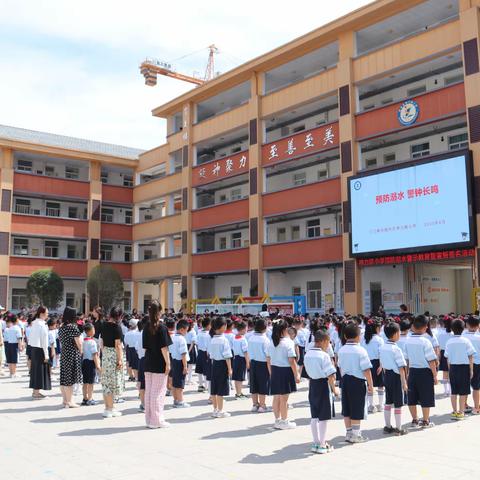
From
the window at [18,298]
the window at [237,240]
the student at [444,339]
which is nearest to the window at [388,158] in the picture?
the window at [237,240]

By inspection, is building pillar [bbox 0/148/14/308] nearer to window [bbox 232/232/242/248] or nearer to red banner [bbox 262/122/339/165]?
window [bbox 232/232/242/248]

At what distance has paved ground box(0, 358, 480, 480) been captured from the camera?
251 inches

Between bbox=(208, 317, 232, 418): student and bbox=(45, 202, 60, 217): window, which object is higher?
bbox=(45, 202, 60, 217): window

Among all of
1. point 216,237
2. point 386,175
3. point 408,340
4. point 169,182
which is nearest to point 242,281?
point 216,237

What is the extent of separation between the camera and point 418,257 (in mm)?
23500

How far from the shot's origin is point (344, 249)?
88.0ft

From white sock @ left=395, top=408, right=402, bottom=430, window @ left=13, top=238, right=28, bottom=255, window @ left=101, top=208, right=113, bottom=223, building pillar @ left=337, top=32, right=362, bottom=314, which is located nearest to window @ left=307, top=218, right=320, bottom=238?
building pillar @ left=337, top=32, right=362, bottom=314

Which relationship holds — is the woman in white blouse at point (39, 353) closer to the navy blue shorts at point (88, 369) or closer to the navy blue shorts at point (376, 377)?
the navy blue shorts at point (88, 369)

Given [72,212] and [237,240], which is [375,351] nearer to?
[237,240]

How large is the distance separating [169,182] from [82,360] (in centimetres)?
2831

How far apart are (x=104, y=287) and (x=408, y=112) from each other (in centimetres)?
2192

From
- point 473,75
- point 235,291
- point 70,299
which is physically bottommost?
point 70,299

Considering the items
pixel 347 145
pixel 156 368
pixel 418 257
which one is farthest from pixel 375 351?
pixel 347 145

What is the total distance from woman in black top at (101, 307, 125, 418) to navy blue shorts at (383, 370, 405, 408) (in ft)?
14.8
